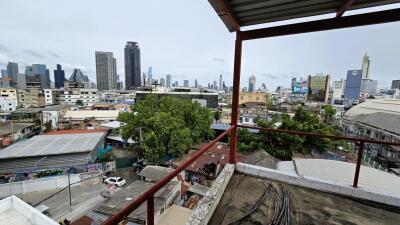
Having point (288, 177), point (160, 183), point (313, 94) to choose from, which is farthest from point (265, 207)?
point (313, 94)

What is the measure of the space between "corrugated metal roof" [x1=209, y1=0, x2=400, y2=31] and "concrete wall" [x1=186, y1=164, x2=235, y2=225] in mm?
1934

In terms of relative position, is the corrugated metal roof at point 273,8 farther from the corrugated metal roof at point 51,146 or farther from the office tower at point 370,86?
the office tower at point 370,86

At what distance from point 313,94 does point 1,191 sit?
6646cm

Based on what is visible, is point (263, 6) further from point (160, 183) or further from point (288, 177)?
point (288, 177)

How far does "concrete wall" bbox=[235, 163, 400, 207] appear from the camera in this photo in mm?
2127

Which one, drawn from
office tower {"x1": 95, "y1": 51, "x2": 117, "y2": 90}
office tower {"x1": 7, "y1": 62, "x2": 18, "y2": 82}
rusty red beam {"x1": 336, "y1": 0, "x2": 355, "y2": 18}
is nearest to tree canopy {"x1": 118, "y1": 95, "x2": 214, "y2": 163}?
rusty red beam {"x1": 336, "y1": 0, "x2": 355, "y2": 18}

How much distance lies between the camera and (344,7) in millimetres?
1852

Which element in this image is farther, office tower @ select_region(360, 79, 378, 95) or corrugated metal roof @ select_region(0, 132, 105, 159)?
office tower @ select_region(360, 79, 378, 95)

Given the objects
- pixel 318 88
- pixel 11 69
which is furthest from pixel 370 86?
pixel 11 69

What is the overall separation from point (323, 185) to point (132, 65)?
124m

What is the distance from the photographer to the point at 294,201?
2154mm

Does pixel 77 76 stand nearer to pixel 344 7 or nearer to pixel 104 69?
pixel 104 69

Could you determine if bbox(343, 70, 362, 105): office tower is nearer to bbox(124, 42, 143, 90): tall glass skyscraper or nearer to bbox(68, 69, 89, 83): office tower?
bbox(124, 42, 143, 90): tall glass skyscraper

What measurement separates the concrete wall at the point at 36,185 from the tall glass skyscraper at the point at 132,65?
114018 millimetres
